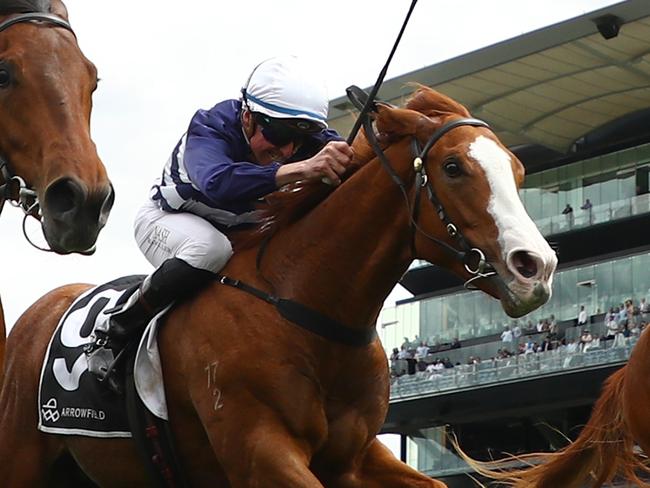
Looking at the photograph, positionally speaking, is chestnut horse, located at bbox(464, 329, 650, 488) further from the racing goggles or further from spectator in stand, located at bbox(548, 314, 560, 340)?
spectator in stand, located at bbox(548, 314, 560, 340)

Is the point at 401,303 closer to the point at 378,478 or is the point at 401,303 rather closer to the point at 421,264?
the point at 421,264

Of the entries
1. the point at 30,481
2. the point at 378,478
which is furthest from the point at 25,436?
the point at 378,478

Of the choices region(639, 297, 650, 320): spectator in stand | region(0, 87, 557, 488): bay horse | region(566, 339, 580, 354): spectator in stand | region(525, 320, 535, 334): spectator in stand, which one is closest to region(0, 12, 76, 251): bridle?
region(0, 87, 557, 488): bay horse

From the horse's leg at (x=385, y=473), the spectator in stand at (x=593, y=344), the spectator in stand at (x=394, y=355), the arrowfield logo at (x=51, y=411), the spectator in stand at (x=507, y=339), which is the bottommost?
the spectator in stand at (x=394, y=355)

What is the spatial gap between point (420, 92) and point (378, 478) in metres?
1.72

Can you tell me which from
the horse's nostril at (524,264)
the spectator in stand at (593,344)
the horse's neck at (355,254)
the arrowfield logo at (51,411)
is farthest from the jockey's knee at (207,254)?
the spectator in stand at (593,344)

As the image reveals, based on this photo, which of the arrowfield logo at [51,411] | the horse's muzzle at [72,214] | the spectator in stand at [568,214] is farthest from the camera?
the spectator in stand at [568,214]

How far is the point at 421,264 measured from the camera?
134 ft

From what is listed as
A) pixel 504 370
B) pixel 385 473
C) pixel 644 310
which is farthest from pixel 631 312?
pixel 385 473

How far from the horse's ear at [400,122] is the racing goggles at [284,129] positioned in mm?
359

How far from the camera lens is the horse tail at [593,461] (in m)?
9.39

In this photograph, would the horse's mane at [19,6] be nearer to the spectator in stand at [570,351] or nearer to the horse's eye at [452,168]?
the horse's eye at [452,168]

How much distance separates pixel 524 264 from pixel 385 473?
123 cm

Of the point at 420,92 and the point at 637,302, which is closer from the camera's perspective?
the point at 420,92
